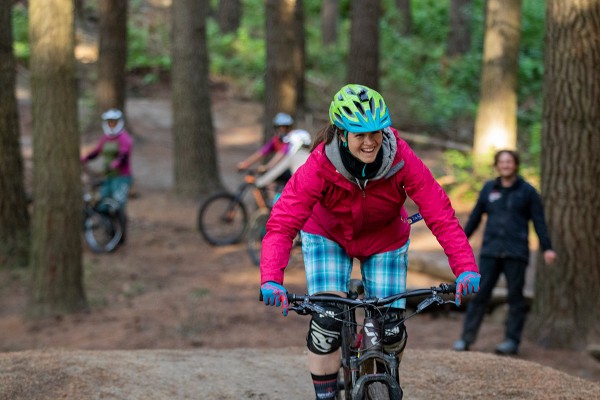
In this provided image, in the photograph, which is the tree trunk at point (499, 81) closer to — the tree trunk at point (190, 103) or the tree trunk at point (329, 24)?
the tree trunk at point (190, 103)

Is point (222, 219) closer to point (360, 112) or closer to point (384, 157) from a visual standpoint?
point (384, 157)

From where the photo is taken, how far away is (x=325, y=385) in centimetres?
456

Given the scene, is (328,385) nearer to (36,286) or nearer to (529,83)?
(36,286)

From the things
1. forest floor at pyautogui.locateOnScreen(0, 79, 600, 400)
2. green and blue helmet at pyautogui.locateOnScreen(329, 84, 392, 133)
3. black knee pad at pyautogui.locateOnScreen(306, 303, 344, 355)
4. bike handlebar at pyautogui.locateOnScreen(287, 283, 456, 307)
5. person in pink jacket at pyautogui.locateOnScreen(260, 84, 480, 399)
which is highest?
green and blue helmet at pyautogui.locateOnScreen(329, 84, 392, 133)

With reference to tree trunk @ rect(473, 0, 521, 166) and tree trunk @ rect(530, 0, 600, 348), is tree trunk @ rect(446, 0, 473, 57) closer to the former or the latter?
tree trunk @ rect(473, 0, 521, 166)

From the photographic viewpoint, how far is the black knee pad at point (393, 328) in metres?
4.35

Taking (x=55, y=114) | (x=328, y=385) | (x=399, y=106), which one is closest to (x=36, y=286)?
(x=55, y=114)

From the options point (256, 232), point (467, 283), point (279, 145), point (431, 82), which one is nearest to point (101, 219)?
point (256, 232)

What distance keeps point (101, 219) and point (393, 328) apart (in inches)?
386

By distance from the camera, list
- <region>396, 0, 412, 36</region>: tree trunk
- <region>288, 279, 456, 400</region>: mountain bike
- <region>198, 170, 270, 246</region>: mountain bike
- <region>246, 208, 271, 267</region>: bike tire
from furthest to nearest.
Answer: <region>396, 0, 412, 36</region>: tree trunk
<region>198, 170, 270, 246</region>: mountain bike
<region>246, 208, 271, 267</region>: bike tire
<region>288, 279, 456, 400</region>: mountain bike

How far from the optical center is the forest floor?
5828 millimetres

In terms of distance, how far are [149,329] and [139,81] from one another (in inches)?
785

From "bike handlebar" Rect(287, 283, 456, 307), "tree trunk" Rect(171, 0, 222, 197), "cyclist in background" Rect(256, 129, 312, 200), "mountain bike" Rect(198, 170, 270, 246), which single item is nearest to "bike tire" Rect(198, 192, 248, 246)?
"mountain bike" Rect(198, 170, 270, 246)

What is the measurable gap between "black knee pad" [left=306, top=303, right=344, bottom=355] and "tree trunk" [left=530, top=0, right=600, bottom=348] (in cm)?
486
